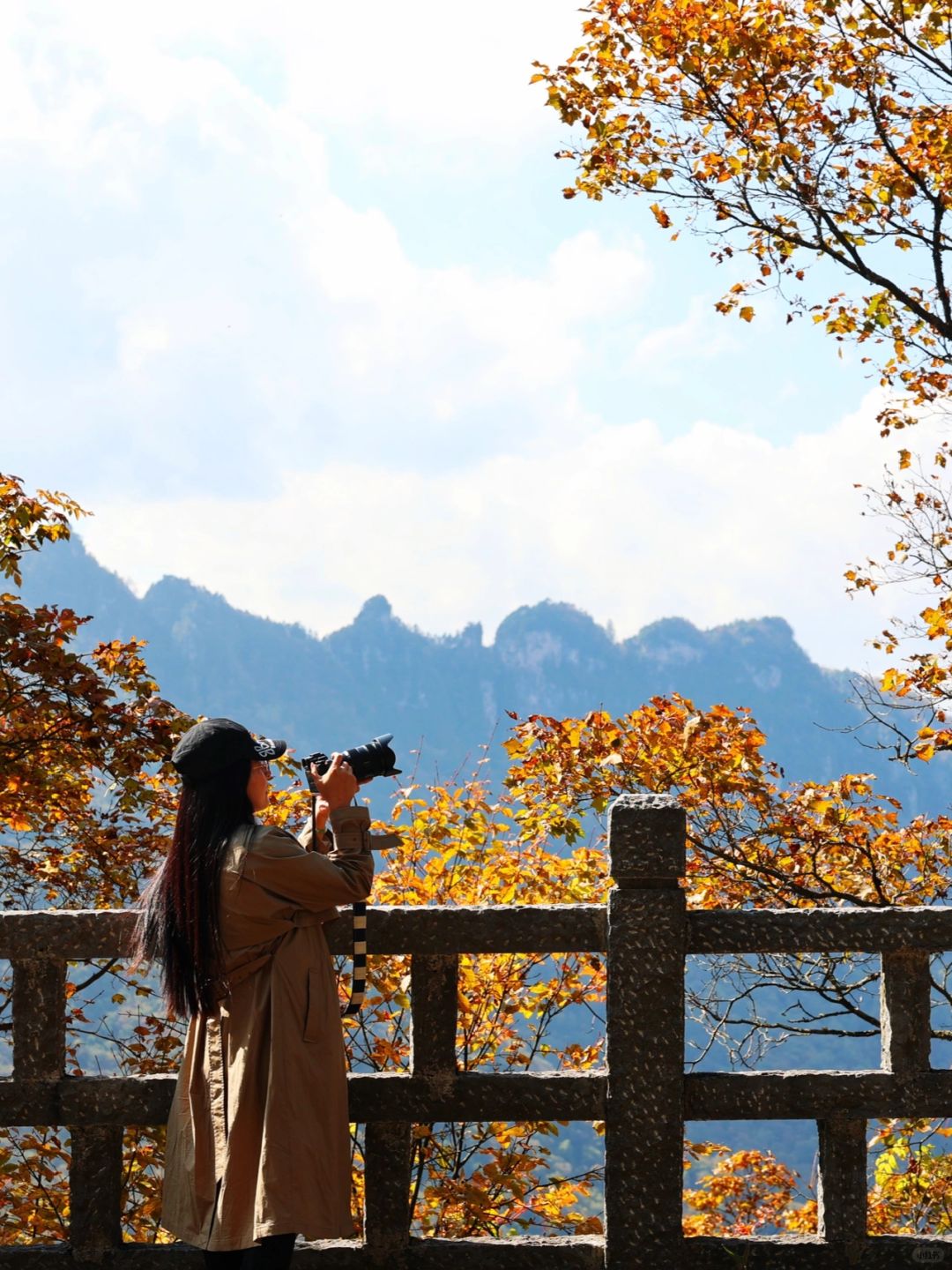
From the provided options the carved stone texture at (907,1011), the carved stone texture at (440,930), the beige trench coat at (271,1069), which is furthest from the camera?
the carved stone texture at (907,1011)

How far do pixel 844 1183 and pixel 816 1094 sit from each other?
37 cm

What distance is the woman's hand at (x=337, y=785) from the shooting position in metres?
4.07

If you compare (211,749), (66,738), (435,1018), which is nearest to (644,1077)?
(435,1018)

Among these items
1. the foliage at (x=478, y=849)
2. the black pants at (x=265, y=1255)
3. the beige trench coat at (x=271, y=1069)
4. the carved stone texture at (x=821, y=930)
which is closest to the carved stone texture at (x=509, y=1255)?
the beige trench coat at (x=271, y=1069)

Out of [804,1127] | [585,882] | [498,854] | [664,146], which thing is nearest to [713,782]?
[585,882]

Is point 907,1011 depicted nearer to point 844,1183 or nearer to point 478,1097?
point 844,1183

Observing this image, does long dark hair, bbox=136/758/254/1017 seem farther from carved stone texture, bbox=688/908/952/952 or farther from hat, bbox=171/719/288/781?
carved stone texture, bbox=688/908/952/952

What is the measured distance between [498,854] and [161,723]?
7.54ft

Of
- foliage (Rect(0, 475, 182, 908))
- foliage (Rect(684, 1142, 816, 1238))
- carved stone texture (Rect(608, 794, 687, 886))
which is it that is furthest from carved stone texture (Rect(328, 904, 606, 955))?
foliage (Rect(684, 1142, 816, 1238))

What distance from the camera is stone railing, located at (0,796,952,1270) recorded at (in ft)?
14.9

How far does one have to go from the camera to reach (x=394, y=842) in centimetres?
413

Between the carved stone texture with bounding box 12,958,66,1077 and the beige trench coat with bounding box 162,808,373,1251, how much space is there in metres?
0.83

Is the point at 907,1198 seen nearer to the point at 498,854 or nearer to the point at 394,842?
the point at 498,854

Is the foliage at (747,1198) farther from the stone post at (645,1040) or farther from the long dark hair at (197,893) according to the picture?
the long dark hair at (197,893)
